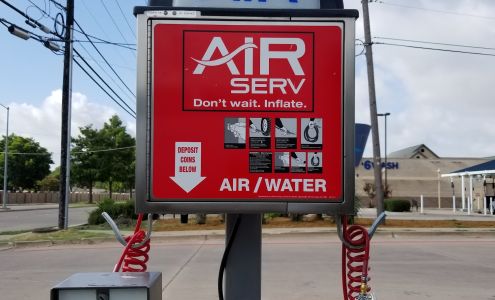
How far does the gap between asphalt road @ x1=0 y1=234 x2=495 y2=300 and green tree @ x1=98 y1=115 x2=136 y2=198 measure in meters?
48.4

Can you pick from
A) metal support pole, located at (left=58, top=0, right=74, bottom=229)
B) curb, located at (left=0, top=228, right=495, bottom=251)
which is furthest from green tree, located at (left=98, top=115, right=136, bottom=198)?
curb, located at (left=0, top=228, right=495, bottom=251)

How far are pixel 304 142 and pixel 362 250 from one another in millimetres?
660

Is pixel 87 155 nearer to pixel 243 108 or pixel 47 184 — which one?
pixel 47 184

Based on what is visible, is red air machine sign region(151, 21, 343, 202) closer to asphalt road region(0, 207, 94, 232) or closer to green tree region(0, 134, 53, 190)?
asphalt road region(0, 207, 94, 232)

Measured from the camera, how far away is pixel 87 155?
65312 millimetres

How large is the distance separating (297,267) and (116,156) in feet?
184

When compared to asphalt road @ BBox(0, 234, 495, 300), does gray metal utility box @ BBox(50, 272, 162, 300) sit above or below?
above

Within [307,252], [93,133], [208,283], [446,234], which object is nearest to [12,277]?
[208,283]

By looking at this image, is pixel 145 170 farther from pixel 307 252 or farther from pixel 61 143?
pixel 61 143

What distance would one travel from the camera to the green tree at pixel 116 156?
64.3m

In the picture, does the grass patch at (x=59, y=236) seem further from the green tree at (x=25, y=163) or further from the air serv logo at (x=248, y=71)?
the green tree at (x=25, y=163)

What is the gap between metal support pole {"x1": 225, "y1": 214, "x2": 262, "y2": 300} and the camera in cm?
308

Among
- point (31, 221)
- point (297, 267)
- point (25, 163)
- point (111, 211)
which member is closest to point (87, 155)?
point (25, 163)

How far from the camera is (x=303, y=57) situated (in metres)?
2.68
